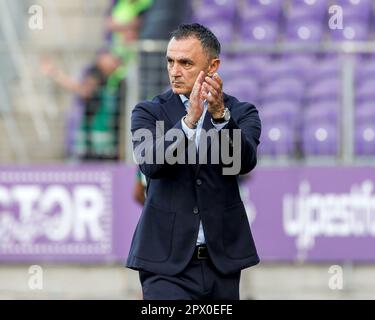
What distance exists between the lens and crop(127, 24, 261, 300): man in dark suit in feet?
18.3

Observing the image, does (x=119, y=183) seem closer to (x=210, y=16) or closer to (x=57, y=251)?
(x=57, y=251)

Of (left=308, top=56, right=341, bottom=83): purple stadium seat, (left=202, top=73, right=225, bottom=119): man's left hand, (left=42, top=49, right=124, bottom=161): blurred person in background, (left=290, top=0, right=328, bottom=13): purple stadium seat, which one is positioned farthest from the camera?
(left=290, top=0, right=328, bottom=13): purple stadium seat

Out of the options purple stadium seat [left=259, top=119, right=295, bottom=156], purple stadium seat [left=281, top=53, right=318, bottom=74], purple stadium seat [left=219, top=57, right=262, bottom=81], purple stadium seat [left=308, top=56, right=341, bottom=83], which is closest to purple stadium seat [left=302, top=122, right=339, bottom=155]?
purple stadium seat [left=259, top=119, right=295, bottom=156]

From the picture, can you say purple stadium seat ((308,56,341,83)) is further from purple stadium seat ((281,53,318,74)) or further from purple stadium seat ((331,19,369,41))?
purple stadium seat ((331,19,369,41))

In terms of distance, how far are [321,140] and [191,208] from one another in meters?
7.13

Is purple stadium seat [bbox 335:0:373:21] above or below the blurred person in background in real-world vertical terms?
above

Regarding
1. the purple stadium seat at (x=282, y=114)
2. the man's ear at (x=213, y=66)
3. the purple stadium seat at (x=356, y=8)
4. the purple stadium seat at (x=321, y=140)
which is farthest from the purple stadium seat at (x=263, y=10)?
the man's ear at (x=213, y=66)

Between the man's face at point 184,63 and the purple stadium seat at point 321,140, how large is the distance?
279 inches

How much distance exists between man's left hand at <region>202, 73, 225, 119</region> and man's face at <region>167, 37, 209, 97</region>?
298mm

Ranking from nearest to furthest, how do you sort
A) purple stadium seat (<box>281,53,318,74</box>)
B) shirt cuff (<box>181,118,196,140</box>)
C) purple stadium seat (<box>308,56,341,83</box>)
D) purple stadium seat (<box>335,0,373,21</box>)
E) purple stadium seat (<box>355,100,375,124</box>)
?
shirt cuff (<box>181,118,196,140</box>)
purple stadium seat (<box>355,100,375,124</box>)
purple stadium seat (<box>308,56,341,83</box>)
purple stadium seat (<box>281,53,318,74</box>)
purple stadium seat (<box>335,0,373,21</box>)

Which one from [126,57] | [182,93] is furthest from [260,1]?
[182,93]

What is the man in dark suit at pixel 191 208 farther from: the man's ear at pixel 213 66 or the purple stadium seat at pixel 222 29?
the purple stadium seat at pixel 222 29

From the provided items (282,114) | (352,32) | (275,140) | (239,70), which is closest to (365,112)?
(282,114)

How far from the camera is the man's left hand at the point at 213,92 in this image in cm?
519
